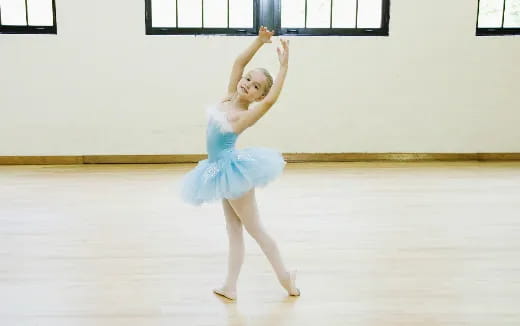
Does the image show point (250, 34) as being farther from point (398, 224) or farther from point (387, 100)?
point (398, 224)

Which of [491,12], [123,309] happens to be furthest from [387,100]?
[123,309]

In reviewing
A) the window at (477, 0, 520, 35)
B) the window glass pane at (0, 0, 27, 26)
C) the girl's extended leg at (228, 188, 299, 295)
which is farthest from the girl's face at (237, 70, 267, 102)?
the window at (477, 0, 520, 35)

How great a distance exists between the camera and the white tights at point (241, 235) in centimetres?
180

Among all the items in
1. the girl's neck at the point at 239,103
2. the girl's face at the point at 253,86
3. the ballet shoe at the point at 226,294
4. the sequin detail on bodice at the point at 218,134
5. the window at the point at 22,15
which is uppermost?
the window at the point at 22,15

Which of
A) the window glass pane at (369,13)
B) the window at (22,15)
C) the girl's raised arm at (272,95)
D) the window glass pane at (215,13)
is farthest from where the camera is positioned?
the window glass pane at (369,13)

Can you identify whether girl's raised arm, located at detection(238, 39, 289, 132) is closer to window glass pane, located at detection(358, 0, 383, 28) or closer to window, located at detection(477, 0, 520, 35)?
window glass pane, located at detection(358, 0, 383, 28)

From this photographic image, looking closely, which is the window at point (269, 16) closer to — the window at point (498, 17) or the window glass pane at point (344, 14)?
the window glass pane at point (344, 14)

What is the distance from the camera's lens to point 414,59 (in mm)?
4570

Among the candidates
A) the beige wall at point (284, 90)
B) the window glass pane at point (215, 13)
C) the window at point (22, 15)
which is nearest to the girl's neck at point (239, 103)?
the beige wall at point (284, 90)

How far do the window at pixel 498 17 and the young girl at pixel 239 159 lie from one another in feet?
11.4

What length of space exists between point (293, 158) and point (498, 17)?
2.16 m

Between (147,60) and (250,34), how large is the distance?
875 mm

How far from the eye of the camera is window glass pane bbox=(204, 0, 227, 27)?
14.6 ft

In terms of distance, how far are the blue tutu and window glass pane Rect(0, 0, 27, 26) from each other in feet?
10.6
